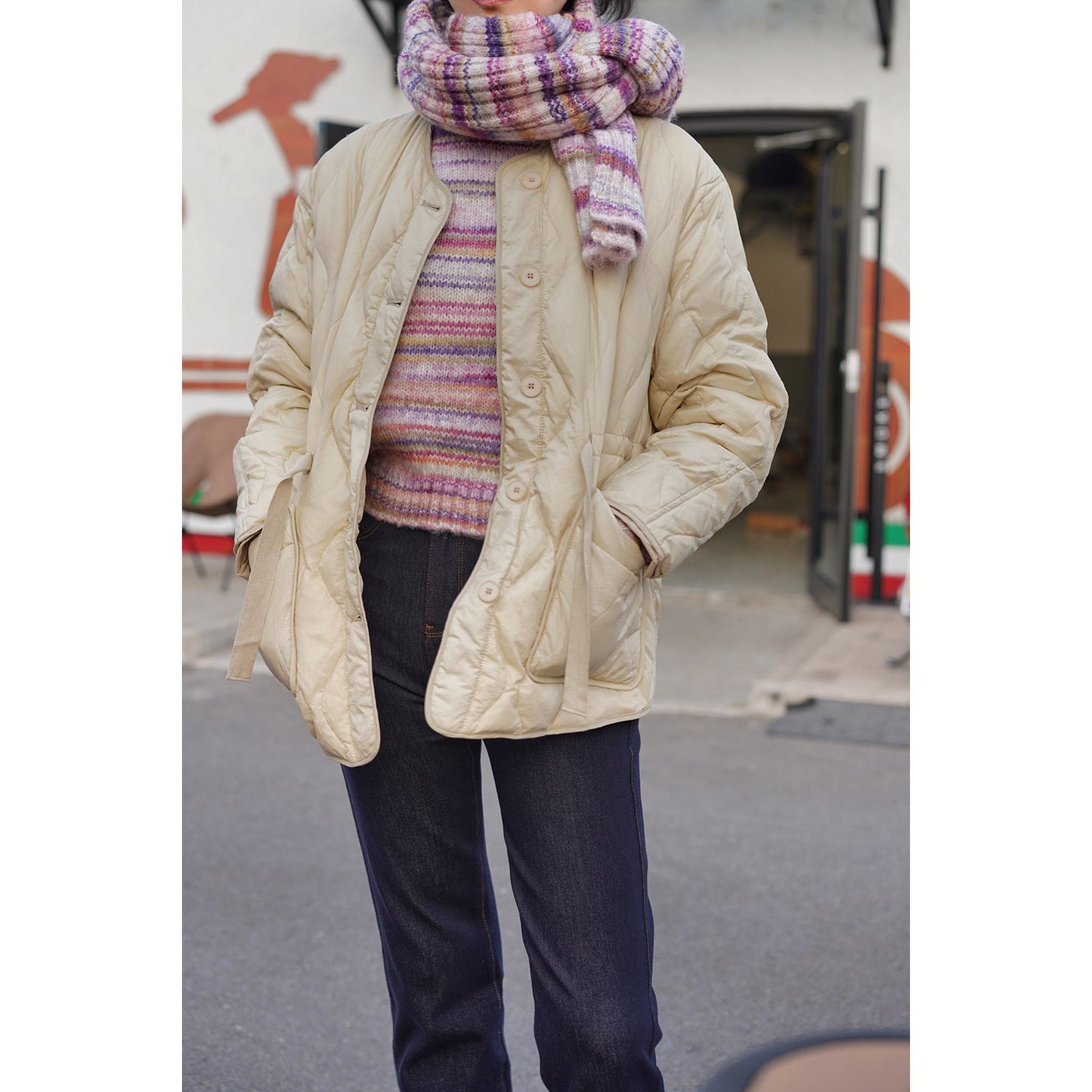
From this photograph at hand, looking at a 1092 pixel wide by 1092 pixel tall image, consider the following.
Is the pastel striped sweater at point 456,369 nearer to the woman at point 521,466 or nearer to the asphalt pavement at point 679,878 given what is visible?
the woman at point 521,466

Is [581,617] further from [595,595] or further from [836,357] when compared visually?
[836,357]

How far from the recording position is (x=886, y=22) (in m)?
6.84

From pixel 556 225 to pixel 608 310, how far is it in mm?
122

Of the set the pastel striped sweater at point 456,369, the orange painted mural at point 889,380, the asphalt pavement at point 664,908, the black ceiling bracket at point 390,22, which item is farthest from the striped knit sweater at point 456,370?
the black ceiling bracket at point 390,22

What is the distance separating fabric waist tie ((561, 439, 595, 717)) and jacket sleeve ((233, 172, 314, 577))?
44cm

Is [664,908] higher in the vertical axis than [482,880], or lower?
lower

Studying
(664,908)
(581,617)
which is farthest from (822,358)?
(581,617)

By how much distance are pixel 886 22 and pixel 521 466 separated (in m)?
6.16

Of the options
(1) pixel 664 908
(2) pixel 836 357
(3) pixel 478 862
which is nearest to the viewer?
(3) pixel 478 862

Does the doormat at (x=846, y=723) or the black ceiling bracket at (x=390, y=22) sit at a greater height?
the black ceiling bracket at (x=390, y=22)

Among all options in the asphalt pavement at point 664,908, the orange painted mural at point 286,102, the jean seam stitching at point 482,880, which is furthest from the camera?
the orange painted mural at point 286,102

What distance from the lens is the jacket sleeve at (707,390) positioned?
1.62m

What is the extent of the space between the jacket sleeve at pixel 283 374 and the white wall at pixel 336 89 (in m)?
5.59
